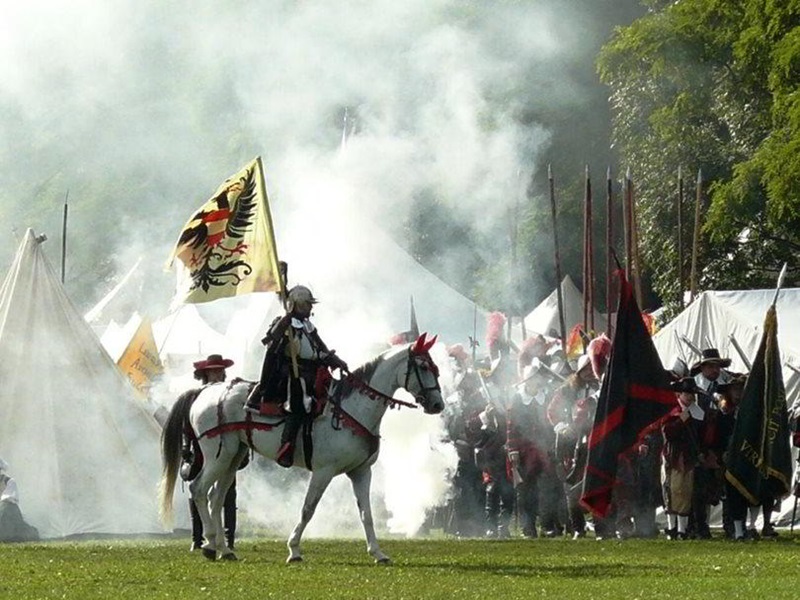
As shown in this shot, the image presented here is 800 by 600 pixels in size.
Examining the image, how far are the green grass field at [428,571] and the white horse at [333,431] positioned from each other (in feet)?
1.34

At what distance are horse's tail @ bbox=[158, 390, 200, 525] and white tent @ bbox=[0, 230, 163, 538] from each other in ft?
15.3

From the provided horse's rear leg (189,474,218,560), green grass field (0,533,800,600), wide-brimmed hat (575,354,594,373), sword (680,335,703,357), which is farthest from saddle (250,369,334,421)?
sword (680,335,703,357)

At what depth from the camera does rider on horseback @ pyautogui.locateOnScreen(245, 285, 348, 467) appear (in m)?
17.2

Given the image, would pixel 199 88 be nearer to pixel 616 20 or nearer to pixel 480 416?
pixel 616 20

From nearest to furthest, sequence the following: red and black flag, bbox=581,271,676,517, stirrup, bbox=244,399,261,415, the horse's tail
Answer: red and black flag, bbox=581,271,676,517 → stirrup, bbox=244,399,261,415 → the horse's tail

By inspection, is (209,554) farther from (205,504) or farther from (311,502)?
(311,502)

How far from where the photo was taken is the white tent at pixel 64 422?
76.8ft

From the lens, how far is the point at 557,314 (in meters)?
40.1

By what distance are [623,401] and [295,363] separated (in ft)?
9.36

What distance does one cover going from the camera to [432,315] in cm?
3391

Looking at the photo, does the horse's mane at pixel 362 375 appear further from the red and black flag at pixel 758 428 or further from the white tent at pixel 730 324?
the white tent at pixel 730 324

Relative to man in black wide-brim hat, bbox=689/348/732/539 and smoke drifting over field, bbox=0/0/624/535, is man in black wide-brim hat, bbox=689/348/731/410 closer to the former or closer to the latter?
man in black wide-brim hat, bbox=689/348/732/539

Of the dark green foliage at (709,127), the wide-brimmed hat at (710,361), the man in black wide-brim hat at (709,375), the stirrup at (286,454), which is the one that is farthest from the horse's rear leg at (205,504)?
the dark green foliage at (709,127)

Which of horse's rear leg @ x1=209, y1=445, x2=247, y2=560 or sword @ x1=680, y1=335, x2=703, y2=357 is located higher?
sword @ x1=680, y1=335, x2=703, y2=357
